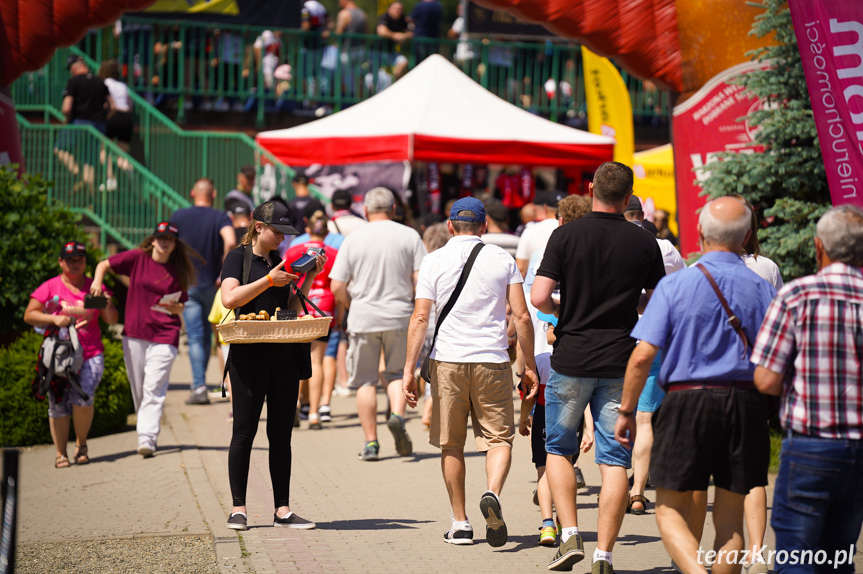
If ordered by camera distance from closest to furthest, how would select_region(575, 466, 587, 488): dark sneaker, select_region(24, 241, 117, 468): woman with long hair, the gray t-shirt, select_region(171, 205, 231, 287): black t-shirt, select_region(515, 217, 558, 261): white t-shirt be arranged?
select_region(575, 466, 587, 488): dark sneaker < select_region(515, 217, 558, 261): white t-shirt < select_region(24, 241, 117, 468): woman with long hair < the gray t-shirt < select_region(171, 205, 231, 287): black t-shirt

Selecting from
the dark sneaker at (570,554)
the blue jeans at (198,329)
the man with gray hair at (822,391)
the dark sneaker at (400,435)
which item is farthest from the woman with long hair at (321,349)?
the man with gray hair at (822,391)

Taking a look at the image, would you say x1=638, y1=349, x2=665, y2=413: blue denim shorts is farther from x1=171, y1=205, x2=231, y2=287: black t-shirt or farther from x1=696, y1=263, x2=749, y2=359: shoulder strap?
x1=171, y1=205, x2=231, y2=287: black t-shirt

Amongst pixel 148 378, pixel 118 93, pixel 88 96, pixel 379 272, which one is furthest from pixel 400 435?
pixel 118 93

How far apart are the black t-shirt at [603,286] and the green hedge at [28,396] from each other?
5.55 m

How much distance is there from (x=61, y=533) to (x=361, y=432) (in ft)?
12.2

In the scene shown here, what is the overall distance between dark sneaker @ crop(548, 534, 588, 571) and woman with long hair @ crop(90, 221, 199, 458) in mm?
4265

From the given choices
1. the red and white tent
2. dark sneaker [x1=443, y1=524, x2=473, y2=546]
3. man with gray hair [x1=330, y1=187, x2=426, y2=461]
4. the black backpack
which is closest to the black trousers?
dark sneaker [x1=443, y1=524, x2=473, y2=546]

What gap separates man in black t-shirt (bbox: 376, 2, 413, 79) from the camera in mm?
20422

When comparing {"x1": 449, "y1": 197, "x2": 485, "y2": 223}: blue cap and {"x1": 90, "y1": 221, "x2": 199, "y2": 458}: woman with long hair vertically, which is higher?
{"x1": 449, "y1": 197, "x2": 485, "y2": 223}: blue cap

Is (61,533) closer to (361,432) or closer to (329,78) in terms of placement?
(361,432)

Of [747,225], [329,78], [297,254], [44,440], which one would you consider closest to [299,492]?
[297,254]

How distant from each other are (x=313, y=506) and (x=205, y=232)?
5.30m

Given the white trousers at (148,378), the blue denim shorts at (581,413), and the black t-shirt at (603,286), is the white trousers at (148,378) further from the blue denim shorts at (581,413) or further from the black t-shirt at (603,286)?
the black t-shirt at (603,286)

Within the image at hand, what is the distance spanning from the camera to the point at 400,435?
8.41 metres
